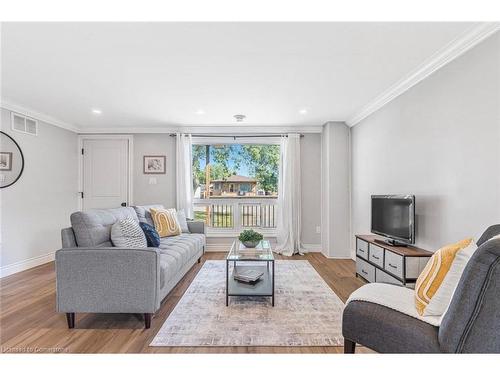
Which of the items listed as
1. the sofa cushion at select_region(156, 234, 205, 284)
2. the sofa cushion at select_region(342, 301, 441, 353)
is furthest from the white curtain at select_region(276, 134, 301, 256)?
the sofa cushion at select_region(342, 301, 441, 353)

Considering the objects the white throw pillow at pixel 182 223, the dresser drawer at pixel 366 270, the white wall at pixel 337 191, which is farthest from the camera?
the white wall at pixel 337 191

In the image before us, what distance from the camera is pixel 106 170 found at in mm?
4711

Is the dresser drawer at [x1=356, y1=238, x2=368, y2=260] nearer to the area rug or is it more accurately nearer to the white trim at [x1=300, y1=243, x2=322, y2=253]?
the area rug

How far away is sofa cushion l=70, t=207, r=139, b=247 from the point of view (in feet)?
7.17

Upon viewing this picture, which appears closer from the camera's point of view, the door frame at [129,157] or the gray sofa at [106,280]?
the gray sofa at [106,280]

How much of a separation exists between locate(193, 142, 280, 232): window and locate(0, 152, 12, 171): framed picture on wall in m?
2.61

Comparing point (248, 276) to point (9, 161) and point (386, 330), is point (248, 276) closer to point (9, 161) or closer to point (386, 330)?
point (386, 330)

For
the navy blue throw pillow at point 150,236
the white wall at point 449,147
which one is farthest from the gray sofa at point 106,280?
the white wall at point 449,147

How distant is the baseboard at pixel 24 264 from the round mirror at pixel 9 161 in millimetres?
1087

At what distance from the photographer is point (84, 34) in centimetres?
184

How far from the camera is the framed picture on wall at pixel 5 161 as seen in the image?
3318mm

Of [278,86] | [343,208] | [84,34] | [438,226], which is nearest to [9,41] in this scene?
[84,34]

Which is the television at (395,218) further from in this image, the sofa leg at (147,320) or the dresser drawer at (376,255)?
the sofa leg at (147,320)

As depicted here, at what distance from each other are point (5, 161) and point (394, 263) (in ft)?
15.8
